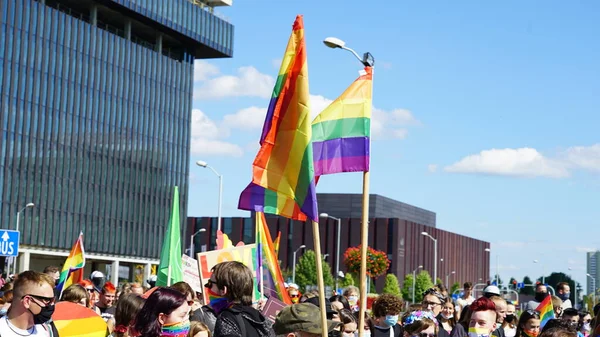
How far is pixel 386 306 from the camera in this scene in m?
9.66

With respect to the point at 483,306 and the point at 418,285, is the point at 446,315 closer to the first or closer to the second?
the point at 483,306

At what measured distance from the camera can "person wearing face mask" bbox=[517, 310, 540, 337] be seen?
32.0 feet

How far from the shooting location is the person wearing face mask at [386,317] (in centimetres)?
965

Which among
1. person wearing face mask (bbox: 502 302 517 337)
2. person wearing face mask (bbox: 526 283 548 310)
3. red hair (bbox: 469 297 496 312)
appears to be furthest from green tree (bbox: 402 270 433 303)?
red hair (bbox: 469 297 496 312)

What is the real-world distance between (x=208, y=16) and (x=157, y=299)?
88940 mm

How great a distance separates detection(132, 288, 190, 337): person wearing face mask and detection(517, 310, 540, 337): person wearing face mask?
5152mm

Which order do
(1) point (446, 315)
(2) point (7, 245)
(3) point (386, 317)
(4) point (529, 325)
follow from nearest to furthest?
1. (3) point (386, 317)
2. (4) point (529, 325)
3. (1) point (446, 315)
4. (2) point (7, 245)

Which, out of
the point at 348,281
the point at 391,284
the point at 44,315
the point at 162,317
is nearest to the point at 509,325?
the point at 44,315

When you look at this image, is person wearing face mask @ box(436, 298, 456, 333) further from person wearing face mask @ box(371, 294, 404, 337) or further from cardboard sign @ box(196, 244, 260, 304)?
cardboard sign @ box(196, 244, 260, 304)

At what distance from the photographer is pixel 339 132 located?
29.8ft

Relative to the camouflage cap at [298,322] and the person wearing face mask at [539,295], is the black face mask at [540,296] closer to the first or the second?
the person wearing face mask at [539,295]

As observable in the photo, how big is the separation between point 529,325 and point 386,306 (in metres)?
1.38

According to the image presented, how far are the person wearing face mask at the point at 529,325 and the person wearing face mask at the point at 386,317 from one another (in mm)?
1167

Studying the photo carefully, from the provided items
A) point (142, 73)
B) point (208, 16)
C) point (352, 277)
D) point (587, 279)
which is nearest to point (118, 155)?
point (142, 73)
